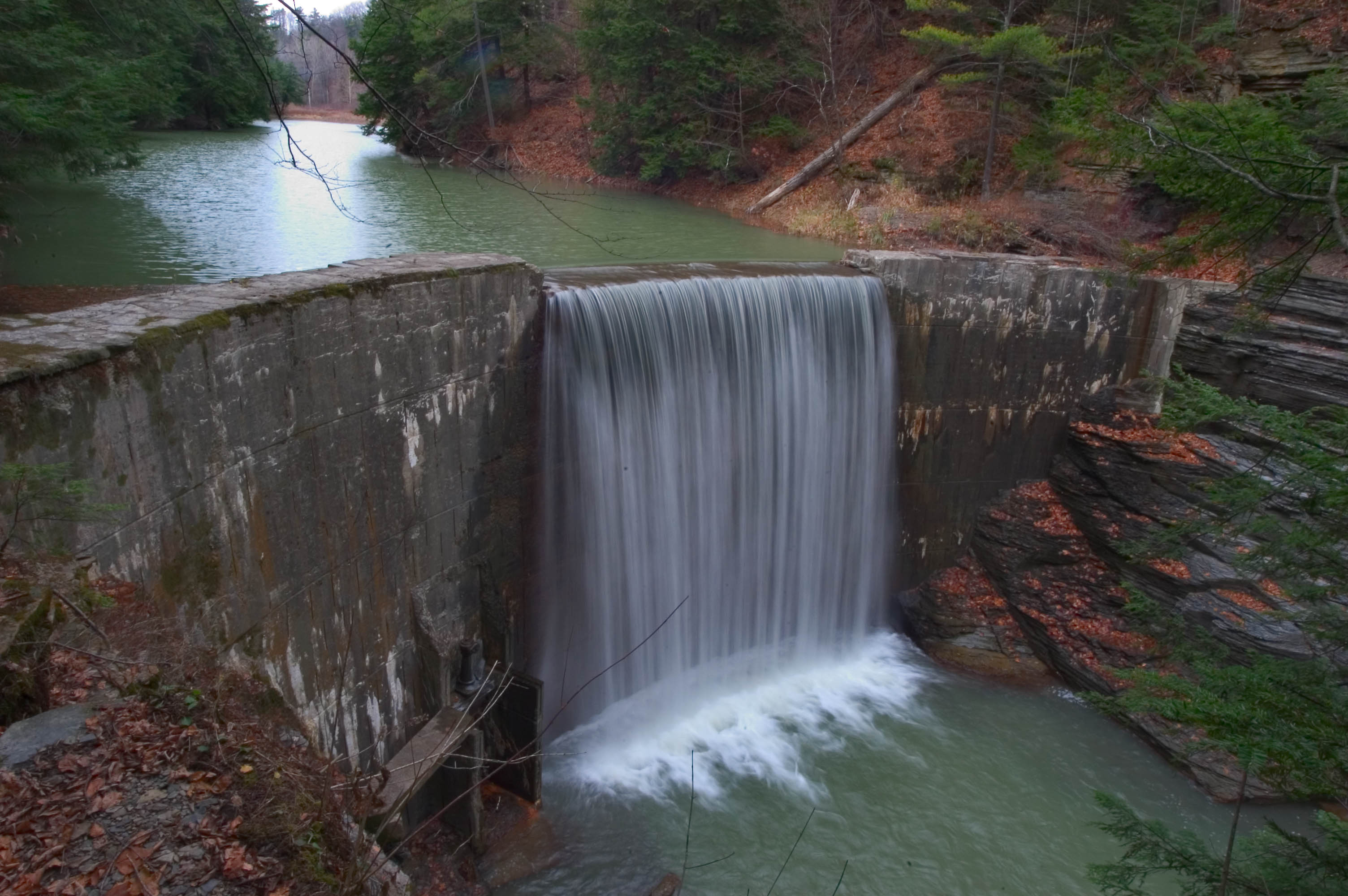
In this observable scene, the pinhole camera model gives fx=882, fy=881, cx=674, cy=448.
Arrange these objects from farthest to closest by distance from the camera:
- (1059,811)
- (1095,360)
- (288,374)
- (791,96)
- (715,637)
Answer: (791,96) < (1095,360) < (715,637) < (1059,811) < (288,374)

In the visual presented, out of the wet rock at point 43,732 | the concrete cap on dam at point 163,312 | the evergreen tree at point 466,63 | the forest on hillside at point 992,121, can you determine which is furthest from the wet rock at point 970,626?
the evergreen tree at point 466,63

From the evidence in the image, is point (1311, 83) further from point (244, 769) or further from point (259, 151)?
point (259, 151)

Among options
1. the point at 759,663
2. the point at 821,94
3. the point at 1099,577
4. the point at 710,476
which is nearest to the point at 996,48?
the point at 821,94

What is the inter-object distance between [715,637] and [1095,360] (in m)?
5.83

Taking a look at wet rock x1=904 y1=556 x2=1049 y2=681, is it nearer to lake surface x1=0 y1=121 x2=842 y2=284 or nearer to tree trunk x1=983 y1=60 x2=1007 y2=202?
lake surface x1=0 y1=121 x2=842 y2=284

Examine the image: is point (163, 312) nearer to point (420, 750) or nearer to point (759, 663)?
point (420, 750)

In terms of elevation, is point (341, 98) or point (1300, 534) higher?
point (341, 98)

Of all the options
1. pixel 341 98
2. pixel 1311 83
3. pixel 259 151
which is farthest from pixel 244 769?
pixel 341 98

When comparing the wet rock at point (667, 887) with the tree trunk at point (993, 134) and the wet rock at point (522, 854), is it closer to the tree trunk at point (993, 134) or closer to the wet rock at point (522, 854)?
the wet rock at point (522, 854)

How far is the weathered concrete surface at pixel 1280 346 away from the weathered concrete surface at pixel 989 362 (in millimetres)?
315

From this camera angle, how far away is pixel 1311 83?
6.56 metres

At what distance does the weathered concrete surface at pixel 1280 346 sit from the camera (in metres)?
9.63

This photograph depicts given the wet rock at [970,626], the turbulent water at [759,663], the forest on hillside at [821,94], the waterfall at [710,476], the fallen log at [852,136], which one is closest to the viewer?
the forest on hillside at [821,94]

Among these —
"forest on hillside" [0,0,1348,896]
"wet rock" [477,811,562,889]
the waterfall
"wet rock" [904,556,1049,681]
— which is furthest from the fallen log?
"wet rock" [477,811,562,889]
